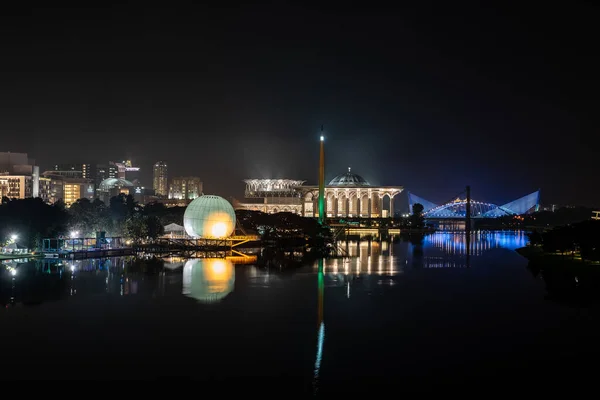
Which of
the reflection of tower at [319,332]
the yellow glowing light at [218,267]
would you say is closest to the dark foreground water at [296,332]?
the reflection of tower at [319,332]

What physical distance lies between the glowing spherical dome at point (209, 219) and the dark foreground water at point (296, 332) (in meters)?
22.6

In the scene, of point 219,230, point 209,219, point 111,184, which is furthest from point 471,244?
point 111,184

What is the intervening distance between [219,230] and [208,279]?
25.3 meters

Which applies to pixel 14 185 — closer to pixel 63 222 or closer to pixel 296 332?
pixel 63 222

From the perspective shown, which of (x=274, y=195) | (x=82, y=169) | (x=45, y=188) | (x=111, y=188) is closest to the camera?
(x=45, y=188)

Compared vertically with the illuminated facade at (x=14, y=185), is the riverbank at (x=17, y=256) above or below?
below

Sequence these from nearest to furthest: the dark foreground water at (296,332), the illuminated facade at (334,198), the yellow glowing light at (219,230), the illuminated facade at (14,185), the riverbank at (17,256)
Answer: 1. the dark foreground water at (296,332)
2. the riverbank at (17,256)
3. the yellow glowing light at (219,230)
4. the illuminated facade at (14,185)
5. the illuminated facade at (334,198)

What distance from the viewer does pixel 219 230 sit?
58.8 meters

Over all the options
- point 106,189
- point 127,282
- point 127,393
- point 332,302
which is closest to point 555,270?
point 332,302

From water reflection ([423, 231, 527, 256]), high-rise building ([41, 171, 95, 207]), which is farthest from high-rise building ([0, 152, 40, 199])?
water reflection ([423, 231, 527, 256])

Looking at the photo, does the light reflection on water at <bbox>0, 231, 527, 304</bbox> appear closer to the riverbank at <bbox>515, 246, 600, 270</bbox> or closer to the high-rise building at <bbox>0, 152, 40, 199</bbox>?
the riverbank at <bbox>515, 246, 600, 270</bbox>

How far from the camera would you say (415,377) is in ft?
53.1

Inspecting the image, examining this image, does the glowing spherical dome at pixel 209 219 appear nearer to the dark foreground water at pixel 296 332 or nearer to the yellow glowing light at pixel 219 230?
the yellow glowing light at pixel 219 230

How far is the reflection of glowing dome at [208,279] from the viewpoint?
28.3 metres
